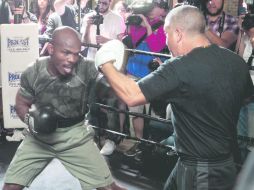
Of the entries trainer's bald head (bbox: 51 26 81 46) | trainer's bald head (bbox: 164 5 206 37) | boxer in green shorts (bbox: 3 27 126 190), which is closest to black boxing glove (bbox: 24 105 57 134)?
boxer in green shorts (bbox: 3 27 126 190)

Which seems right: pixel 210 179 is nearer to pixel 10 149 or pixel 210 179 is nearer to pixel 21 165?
pixel 21 165

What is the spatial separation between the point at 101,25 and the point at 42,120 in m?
2.35

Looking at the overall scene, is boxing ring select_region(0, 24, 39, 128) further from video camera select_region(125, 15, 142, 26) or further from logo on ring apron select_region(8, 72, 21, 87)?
video camera select_region(125, 15, 142, 26)

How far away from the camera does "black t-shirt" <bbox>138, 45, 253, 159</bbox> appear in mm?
1882

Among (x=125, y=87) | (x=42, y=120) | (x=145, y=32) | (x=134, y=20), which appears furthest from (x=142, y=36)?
(x=125, y=87)

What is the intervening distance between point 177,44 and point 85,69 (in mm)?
959

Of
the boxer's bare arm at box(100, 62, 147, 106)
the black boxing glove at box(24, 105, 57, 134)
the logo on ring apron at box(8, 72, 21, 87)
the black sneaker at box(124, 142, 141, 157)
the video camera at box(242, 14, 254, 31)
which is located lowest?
the black sneaker at box(124, 142, 141, 157)

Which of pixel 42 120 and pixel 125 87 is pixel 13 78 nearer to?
pixel 42 120

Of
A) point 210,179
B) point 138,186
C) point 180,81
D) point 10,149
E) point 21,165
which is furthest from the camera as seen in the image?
point 10,149

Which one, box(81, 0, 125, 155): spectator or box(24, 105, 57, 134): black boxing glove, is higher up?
box(81, 0, 125, 155): spectator

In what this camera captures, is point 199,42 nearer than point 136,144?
Yes

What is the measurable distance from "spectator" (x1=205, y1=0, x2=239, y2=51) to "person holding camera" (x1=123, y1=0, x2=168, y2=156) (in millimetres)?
550

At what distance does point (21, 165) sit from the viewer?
103 inches

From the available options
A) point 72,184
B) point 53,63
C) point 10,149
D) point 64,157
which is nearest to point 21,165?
point 64,157
